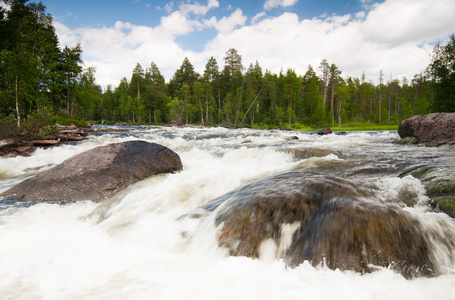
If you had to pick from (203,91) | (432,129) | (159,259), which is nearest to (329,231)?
(159,259)

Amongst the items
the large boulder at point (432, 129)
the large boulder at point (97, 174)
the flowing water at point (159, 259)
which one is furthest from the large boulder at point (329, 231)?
the large boulder at point (432, 129)

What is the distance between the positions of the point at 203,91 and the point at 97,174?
53.1m

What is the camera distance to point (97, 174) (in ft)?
19.8

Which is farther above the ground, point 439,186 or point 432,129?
point 432,129

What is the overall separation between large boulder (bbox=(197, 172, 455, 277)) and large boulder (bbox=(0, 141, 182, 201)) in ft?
12.5

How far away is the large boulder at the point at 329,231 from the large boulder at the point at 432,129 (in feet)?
43.1

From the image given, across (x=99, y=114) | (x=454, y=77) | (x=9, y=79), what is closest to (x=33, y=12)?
(x=9, y=79)

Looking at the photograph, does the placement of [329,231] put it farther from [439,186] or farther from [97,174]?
[97,174]

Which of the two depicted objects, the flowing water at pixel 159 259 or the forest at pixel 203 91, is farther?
the forest at pixel 203 91

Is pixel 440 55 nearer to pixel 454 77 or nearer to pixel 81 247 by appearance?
pixel 454 77

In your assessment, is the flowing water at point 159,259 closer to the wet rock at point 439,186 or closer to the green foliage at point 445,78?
the wet rock at point 439,186

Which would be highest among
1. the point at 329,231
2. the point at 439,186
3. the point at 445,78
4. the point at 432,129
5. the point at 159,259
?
the point at 445,78

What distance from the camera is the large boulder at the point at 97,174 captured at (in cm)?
565

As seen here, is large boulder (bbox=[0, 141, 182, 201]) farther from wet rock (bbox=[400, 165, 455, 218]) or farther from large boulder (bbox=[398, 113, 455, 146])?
large boulder (bbox=[398, 113, 455, 146])
